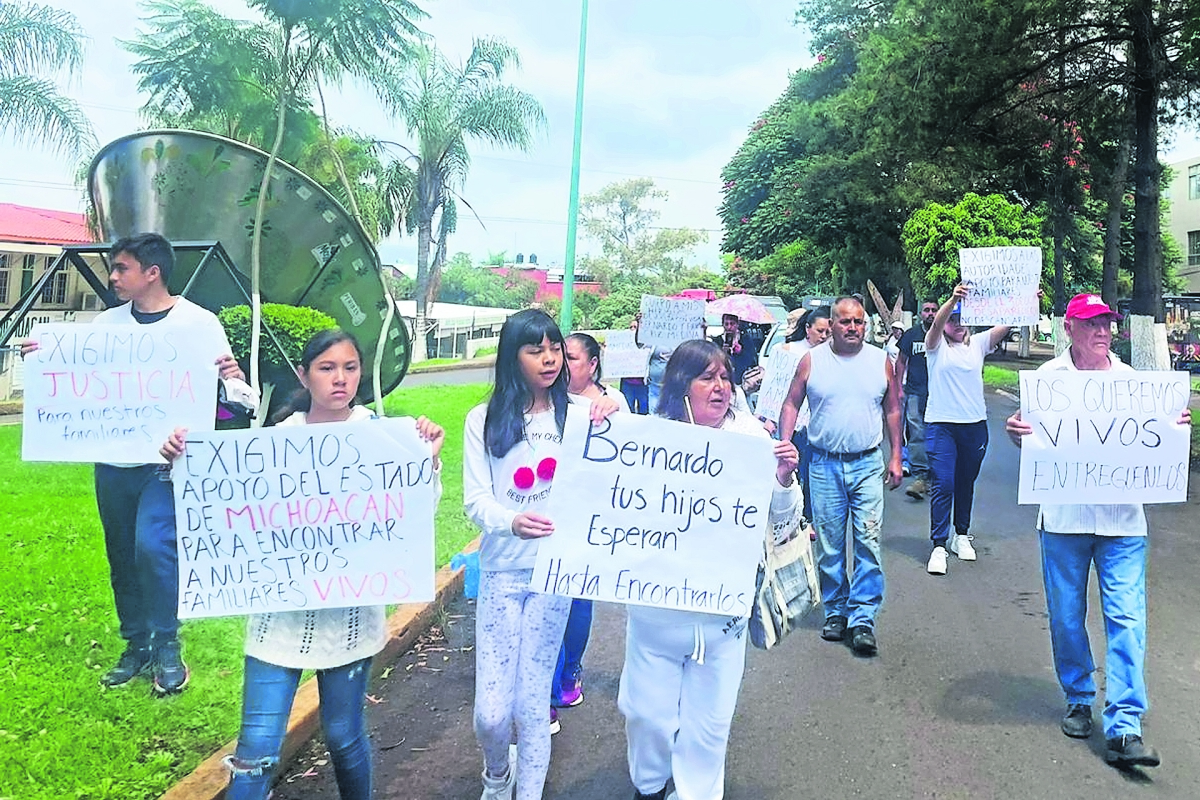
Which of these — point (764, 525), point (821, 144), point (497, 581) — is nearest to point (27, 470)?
point (497, 581)

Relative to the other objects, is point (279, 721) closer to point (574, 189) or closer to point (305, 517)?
point (305, 517)

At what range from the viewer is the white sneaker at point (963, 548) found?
261 inches

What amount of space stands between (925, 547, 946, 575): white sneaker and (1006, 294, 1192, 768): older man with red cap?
2.44m

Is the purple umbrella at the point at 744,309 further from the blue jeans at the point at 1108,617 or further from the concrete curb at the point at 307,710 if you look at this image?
the blue jeans at the point at 1108,617

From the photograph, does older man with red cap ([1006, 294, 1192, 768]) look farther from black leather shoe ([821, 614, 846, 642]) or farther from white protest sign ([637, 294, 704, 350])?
white protest sign ([637, 294, 704, 350])

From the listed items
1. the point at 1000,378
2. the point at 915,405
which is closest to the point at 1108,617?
the point at 915,405

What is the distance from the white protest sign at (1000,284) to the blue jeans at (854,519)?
1.94 metres

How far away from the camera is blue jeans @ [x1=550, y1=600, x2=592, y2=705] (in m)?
3.97

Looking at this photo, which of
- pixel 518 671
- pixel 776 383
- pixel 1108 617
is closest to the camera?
pixel 518 671

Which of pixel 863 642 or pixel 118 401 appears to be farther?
pixel 863 642

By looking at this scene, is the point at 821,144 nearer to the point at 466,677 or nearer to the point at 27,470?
the point at 27,470

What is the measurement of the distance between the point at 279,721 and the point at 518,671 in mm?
735

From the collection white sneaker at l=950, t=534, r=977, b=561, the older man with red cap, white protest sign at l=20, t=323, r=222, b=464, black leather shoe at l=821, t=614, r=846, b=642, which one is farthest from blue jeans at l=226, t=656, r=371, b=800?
white sneaker at l=950, t=534, r=977, b=561

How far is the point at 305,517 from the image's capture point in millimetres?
2727
